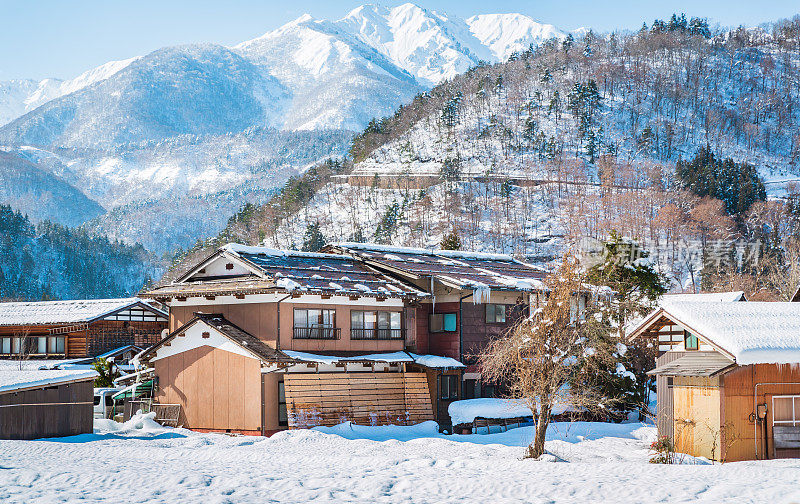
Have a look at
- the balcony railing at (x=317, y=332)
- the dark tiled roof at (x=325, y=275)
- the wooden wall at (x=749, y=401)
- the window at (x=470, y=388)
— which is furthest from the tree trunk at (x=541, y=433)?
the window at (x=470, y=388)

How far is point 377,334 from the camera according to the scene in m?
32.9

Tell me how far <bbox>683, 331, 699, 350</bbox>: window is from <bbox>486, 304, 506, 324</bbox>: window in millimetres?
11129

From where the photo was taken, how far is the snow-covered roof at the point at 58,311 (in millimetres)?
45625

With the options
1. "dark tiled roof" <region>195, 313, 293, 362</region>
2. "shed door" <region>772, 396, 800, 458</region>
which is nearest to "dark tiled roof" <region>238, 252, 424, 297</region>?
"dark tiled roof" <region>195, 313, 293, 362</region>

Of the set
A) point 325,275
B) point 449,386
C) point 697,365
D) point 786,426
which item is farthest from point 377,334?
point 786,426

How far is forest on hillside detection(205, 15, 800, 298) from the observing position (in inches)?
3538

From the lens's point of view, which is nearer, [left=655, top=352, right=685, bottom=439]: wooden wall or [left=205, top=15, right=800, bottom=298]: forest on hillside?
[left=655, top=352, right=685, bottom=439]: wooden wall

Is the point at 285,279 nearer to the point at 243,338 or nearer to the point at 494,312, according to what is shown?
the point at 243,338

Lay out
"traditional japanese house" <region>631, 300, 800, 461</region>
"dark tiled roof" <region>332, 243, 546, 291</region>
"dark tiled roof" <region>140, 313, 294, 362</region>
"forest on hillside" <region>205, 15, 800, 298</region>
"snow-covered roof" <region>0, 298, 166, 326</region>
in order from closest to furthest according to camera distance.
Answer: "traditional japanese house" <region>631, 300, 800, 461</region> → "dark tiled roof" <region>140, 313, 294, 362</region> → "dark tiled roof" <region>332, 243, 546, 291</region> → "snow-covered roof" <region>0, 298, 166, 326</region> → "forest on hillside" <region>205, 15, 800, 298</region>

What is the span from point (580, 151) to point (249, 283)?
92489 mm

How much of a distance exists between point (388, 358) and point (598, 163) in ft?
284

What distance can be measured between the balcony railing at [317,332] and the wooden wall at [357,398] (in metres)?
1.54

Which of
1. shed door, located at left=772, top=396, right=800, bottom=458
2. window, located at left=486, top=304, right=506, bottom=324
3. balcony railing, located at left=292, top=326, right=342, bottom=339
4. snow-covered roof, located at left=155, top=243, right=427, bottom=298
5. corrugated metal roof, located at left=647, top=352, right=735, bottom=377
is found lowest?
shed door, located at left=772, top=396, right=800, bottom=458

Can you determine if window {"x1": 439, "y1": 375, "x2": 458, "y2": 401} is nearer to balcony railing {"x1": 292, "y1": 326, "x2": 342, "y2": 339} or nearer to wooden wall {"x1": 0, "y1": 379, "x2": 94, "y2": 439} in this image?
balcony railing {"x1": 292, "y1": 326, "x2": 342, "y2": 339}
